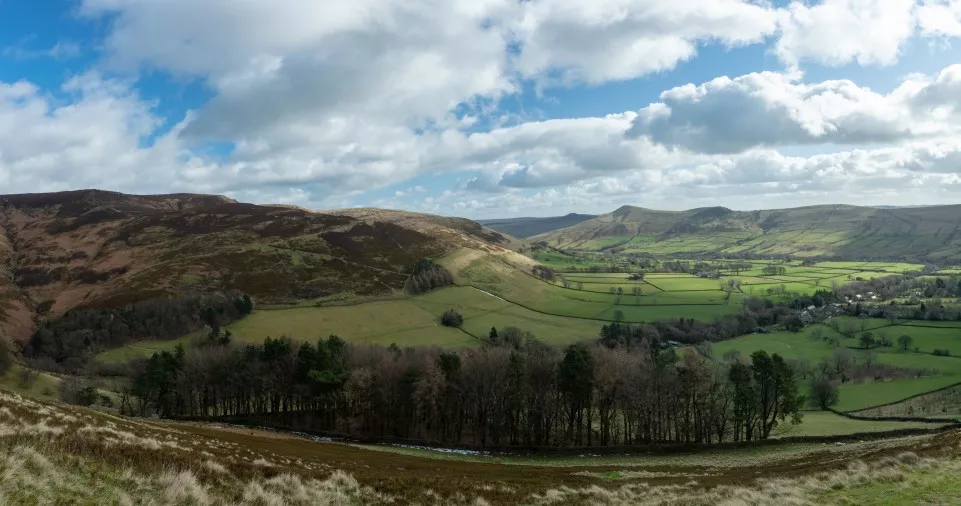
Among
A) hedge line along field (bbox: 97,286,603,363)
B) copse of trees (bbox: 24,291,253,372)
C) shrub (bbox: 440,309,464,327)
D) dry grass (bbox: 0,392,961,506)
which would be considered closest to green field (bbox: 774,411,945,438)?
dry grass (bbox: 0,392,961,506)

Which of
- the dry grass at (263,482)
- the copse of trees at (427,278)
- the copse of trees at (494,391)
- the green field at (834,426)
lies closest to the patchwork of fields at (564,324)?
the copse of trees at (427,278)

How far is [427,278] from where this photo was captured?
186625 mm

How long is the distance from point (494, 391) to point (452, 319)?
75419 mm

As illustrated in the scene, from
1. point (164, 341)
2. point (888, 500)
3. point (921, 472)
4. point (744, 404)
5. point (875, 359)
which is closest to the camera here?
point (888, 500)

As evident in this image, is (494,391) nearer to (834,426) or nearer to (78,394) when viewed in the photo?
(834,426)

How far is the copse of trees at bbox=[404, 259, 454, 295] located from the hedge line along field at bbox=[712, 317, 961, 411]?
93094 mm

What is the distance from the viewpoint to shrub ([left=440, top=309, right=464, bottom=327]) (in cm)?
14812

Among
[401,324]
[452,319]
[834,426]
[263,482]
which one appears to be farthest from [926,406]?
[401,324]

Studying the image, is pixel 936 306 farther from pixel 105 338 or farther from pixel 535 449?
pixel 105 338

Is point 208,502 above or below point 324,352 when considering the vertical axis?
above

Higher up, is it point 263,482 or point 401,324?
point 263,482

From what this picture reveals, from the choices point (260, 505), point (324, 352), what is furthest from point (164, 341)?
point (260, 505)

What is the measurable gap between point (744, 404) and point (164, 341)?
133570 millimetres

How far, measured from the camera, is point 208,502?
14016 mm
